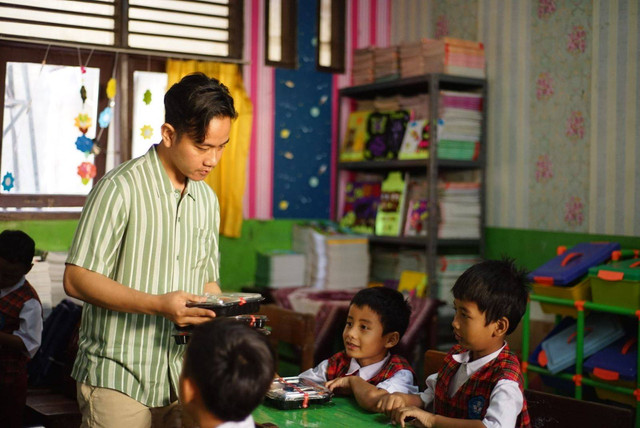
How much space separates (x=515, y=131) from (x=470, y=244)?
2.57ft

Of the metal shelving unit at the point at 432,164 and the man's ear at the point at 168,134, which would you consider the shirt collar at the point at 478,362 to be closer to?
the man's ear at the point at 168,134

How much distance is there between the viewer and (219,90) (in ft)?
6.58

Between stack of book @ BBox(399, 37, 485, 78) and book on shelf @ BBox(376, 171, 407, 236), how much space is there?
723 mm

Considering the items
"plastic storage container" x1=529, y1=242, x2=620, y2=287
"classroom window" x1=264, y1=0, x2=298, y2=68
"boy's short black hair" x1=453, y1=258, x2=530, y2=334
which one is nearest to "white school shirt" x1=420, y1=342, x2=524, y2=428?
"boy's short black hair" x1=453, y1=258, x2=530, y2=334

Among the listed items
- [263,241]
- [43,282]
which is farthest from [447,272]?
[43,282]

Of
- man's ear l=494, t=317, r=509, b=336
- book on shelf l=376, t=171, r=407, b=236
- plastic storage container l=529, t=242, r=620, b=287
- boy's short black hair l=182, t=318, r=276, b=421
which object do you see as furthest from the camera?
book on shelf l=376, t=171, r=407, b=236

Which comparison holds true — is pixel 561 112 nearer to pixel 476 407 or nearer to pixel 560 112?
pixel 560 112

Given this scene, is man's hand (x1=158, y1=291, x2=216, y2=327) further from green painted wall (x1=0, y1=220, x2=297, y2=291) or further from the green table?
green painted wall (x1=0, y1=220, x2=297, y2=291)

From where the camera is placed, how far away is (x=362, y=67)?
5.72 meters

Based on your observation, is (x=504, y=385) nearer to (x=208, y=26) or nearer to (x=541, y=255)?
(x=541, y=255)

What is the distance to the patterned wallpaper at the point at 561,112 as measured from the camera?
4.35m

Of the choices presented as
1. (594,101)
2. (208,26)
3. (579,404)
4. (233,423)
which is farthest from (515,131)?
(233,423)

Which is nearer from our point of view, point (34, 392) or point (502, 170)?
point (34, 392)

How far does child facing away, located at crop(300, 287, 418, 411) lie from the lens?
8.80 feet
